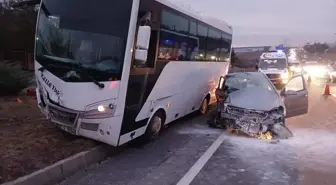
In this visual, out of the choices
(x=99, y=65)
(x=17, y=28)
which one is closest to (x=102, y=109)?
(x=99, y=65)

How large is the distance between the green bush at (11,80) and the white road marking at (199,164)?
7.47m

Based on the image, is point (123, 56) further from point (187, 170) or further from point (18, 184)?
point (18, 184)

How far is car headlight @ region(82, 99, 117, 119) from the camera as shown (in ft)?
20.5

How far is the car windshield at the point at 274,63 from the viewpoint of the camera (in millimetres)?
24484

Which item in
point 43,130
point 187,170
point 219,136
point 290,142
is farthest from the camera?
point 219,136

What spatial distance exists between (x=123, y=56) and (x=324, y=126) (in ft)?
23.3

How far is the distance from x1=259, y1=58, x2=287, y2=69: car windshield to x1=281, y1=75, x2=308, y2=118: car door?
13.7m

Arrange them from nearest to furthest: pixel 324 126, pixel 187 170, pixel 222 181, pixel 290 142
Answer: pixel 222 181, pixel 187 170, pixel 290 142, pixel 324 126

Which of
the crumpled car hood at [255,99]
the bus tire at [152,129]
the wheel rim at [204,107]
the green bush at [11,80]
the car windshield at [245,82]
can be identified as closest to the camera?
the bus tire at [152,129]

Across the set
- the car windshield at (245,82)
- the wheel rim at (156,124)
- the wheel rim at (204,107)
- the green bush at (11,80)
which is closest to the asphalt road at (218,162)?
the wheel rim at (156,124)

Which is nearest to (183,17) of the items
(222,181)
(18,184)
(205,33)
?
(205,33)

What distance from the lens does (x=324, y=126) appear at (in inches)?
417

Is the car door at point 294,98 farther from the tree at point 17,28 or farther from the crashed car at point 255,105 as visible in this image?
the tree at point 17,28

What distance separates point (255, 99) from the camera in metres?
9.37
